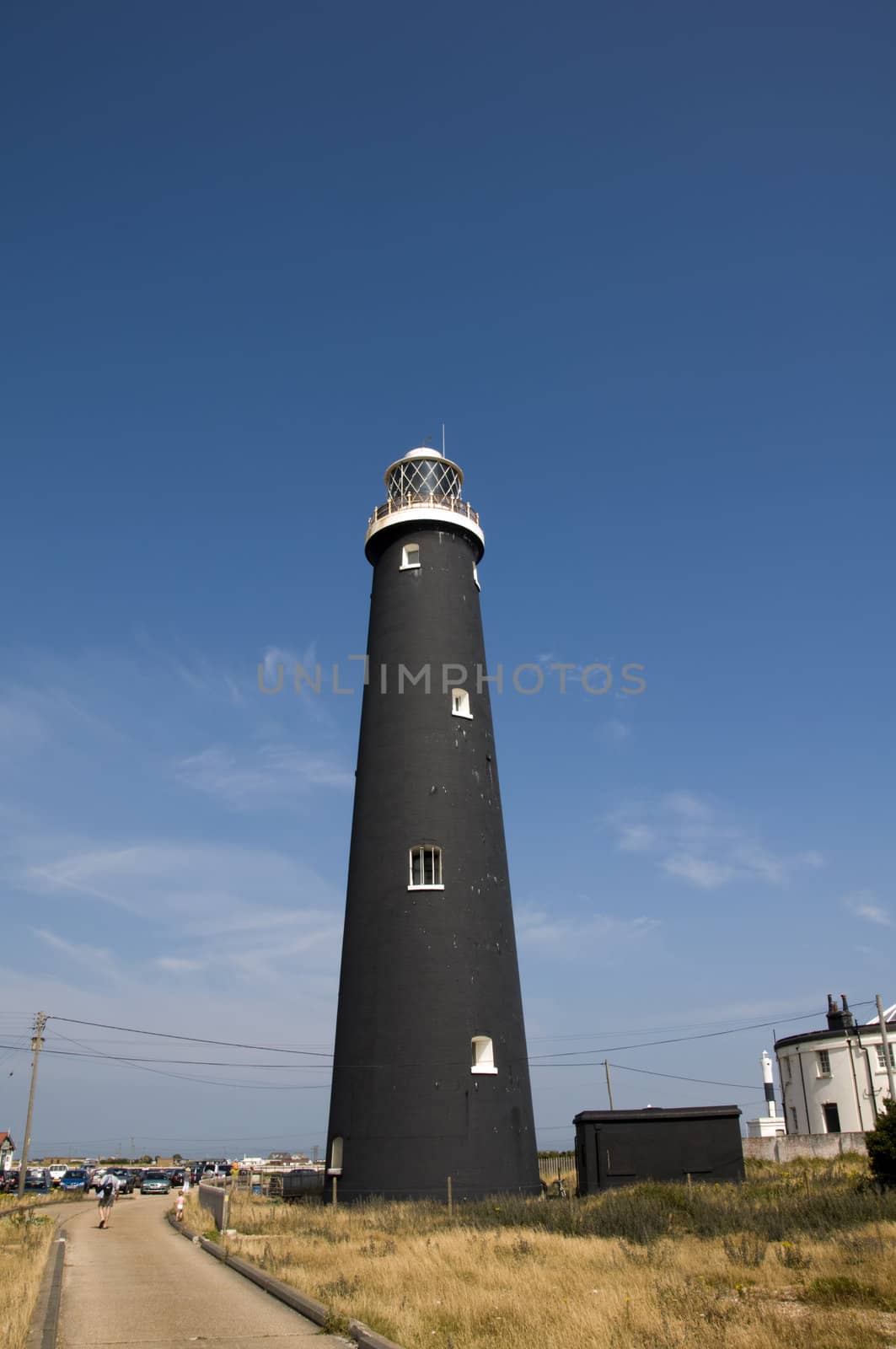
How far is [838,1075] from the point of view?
51750 mm

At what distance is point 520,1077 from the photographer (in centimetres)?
2562

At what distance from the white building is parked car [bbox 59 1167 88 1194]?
1599 inches

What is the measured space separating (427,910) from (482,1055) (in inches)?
151

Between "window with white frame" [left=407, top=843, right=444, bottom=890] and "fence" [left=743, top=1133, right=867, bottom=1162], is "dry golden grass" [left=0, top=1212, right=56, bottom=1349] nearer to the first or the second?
"window with white frame" [left=407, top=843, right=444, bottom=890]

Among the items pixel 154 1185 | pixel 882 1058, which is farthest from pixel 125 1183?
pixel 882 1058

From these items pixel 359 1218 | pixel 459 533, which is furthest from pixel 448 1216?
pixel 459 533

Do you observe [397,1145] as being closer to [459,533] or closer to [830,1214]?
[830,1214]

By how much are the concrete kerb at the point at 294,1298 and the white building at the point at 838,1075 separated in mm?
38073

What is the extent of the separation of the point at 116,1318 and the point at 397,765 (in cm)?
1614

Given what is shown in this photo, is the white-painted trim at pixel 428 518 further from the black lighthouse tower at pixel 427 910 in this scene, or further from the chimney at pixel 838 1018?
the chimney at pixel 838 1018

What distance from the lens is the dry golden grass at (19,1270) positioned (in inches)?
440

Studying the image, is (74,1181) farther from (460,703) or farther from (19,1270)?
(19,1270)

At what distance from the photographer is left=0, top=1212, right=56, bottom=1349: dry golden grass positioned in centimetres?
1117

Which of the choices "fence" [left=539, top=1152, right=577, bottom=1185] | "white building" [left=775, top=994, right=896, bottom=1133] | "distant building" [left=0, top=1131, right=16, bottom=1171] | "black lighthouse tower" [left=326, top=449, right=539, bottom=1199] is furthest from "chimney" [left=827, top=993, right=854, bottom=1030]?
"distant building" [left=0, top=1131, right=16, bottom=1171]
